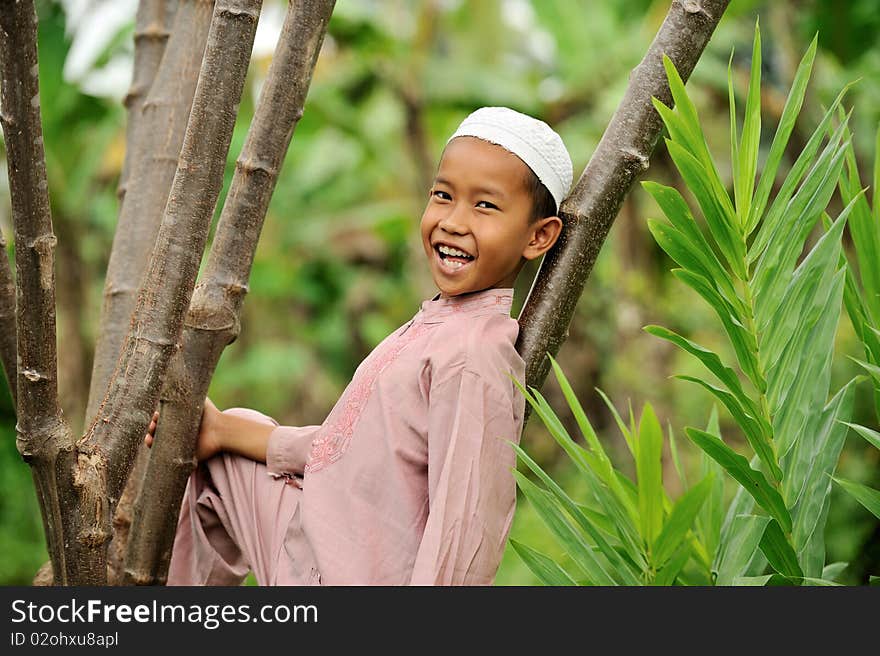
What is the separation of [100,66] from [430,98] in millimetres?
1554

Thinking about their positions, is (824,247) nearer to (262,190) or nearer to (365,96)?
(262,190)

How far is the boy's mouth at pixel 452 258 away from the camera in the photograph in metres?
1.13

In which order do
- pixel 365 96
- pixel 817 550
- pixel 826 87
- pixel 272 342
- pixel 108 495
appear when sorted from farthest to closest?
pixel 272 342 → pixel 365 96 → pixel 826 87 → pixel 817 550 → pixel 108 495

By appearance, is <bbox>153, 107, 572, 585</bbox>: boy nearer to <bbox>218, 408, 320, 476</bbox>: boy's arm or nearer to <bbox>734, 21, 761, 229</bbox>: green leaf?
<bbox>218, 408, 320, 476</bbox>: boy's arm

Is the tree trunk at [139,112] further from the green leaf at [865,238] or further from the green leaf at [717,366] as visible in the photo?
the green leaf at [865,238]

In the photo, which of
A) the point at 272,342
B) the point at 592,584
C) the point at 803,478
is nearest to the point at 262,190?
the point at 592,584

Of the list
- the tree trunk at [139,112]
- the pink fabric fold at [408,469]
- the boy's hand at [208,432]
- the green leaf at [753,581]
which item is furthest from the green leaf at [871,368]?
the tree trunk at [139,112]

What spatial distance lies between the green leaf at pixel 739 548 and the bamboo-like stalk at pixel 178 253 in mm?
703

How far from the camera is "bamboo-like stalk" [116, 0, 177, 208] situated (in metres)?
1.48

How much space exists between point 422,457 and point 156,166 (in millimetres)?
603

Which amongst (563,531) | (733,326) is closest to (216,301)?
(563,531)

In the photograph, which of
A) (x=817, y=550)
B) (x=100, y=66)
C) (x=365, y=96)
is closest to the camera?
(x=817, y=550)

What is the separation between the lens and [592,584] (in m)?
1.02

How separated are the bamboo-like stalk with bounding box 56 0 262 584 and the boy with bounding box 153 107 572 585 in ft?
0.59
